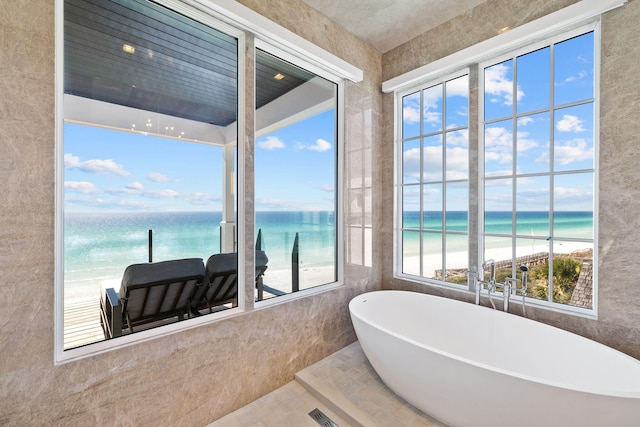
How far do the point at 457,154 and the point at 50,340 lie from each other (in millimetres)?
3071

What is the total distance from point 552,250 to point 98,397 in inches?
119

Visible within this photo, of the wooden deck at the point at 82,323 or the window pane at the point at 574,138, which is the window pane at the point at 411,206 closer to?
the window pane at the point at 574,138

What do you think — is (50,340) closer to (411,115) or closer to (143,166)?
(143,166)

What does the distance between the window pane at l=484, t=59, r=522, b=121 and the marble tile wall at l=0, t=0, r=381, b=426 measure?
5.72ft

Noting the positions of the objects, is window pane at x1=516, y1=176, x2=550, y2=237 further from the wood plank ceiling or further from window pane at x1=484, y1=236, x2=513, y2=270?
the wood plank ceiling

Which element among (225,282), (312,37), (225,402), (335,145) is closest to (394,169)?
(335,145)

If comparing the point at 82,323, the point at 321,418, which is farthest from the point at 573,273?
the point at 82,323

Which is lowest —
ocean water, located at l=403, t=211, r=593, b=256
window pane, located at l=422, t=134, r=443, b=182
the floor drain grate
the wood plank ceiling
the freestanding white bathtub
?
the floor drain grate

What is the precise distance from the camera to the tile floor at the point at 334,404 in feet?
5.61

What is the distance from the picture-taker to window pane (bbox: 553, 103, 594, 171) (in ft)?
6.34

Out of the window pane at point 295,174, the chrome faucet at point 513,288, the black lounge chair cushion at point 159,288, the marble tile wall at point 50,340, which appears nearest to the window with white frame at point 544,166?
the chrome faucet at point 513,288

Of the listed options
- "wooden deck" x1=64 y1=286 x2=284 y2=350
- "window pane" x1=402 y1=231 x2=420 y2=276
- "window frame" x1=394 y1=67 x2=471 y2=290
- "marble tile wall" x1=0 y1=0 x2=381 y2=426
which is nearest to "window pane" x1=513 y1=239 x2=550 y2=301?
"window frame" x1=394 y1=67 x2=471 y2=290

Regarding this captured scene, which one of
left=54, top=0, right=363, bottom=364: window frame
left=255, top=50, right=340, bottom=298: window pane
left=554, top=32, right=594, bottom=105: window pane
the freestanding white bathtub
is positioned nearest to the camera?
the freestanding white bathtub

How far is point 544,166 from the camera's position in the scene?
209 cm
